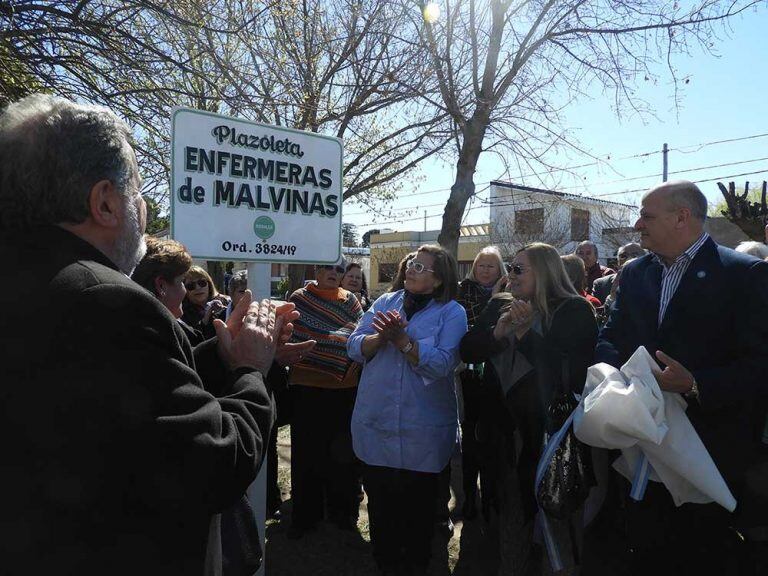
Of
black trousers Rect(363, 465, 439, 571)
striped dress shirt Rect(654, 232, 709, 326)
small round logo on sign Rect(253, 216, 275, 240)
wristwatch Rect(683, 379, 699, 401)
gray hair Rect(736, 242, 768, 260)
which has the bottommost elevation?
black trousers Rect(363, 465, 439, 571)

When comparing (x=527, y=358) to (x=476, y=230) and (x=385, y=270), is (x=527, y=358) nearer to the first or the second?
(x=385, y=270)

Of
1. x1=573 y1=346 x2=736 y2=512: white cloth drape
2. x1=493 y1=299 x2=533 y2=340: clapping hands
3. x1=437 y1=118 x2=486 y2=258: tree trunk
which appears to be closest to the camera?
x1=573 y1=346 x2=736 y2=512: white cloth drape

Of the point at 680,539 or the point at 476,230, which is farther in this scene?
the point at 476,230

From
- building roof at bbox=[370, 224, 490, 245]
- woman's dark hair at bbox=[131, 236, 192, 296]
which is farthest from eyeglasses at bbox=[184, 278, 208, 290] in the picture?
building roof at bbox=[370, 224, 490, 245]

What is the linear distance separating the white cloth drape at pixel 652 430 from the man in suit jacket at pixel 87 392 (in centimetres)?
164

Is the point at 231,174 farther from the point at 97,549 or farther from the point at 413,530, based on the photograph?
the point at 413,530

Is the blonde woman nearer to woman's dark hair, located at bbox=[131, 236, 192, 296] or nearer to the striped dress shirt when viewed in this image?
the striped dress shirt

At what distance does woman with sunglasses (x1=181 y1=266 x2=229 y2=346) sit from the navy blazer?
9.66 feet

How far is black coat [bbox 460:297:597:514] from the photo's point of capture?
319 centimetres

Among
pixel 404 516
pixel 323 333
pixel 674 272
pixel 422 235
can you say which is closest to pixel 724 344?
pixel 674 272

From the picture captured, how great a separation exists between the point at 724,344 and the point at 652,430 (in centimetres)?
58

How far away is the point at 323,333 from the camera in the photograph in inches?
170

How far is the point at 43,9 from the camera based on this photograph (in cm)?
359

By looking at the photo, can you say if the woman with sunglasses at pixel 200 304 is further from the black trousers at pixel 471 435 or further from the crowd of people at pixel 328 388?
the black trousers at pixel 471 435
